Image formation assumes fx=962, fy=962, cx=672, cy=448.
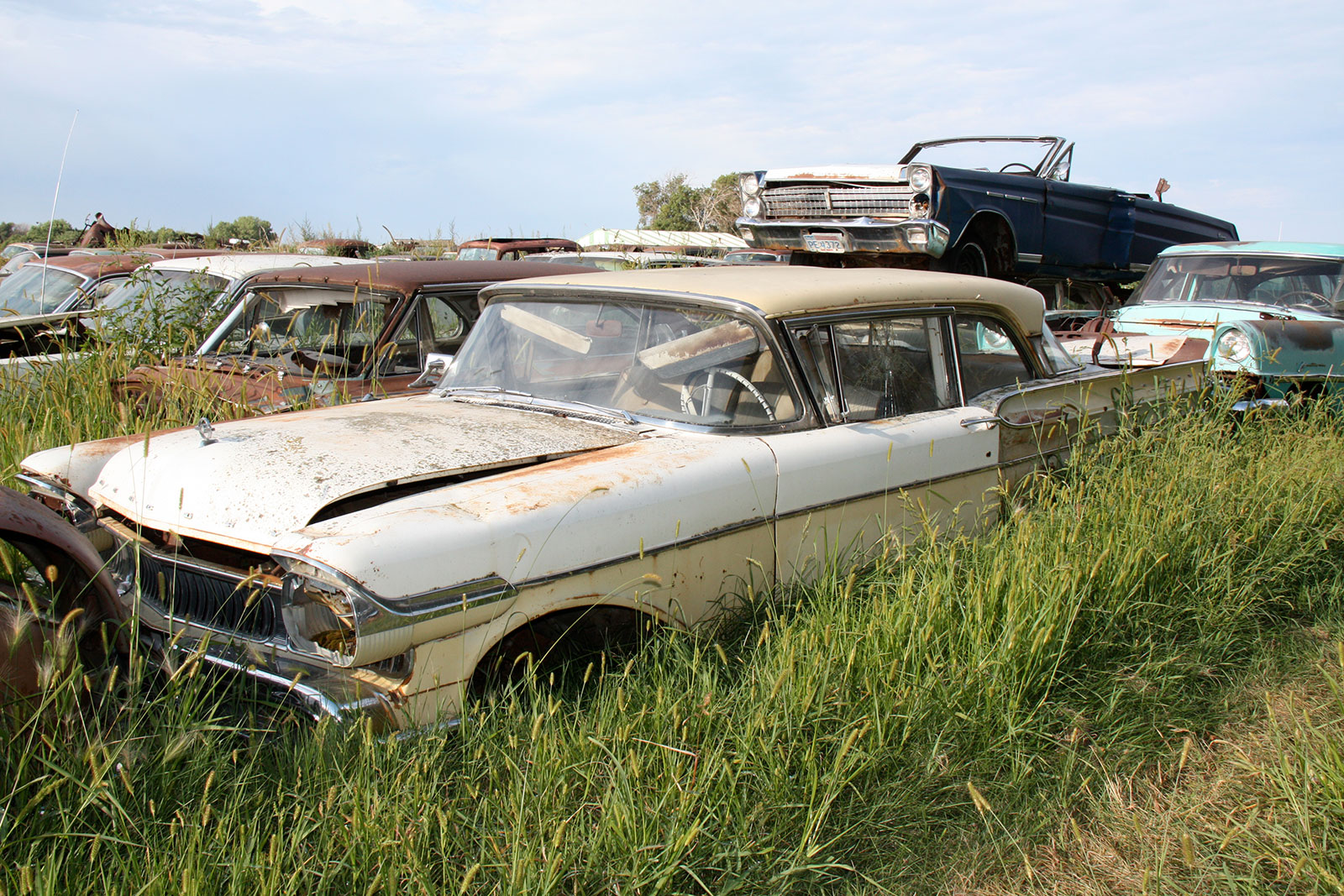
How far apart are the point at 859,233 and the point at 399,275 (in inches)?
181

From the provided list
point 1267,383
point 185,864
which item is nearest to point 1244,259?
point 1267,383

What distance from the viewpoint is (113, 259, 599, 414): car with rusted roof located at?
514 cm

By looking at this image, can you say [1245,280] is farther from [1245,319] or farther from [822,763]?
[822,763]

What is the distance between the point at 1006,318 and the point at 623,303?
1.76 metres

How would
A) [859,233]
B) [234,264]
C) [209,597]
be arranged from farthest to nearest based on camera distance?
[859,233] → [234,264] → [209,597]

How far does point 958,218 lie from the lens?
860cm

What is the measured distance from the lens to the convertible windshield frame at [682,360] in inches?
130

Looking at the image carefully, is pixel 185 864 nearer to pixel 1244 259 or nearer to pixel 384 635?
pixel 384 635

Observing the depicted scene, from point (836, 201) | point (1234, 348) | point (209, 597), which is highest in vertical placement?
point (836, 201)

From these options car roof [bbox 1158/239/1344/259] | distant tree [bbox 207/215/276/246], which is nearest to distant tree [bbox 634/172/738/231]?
distant tree [bbox 207/215/276/246]

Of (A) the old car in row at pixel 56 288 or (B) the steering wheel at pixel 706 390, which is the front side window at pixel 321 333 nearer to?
(A) the old car in row at pixel 56 288

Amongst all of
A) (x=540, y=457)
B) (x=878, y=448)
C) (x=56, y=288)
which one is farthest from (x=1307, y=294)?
(x=56, y=288)

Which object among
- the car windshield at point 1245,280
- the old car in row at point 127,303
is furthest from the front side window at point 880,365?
the car windshield at point 1245,280

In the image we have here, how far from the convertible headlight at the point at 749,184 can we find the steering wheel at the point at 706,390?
6535 mm
